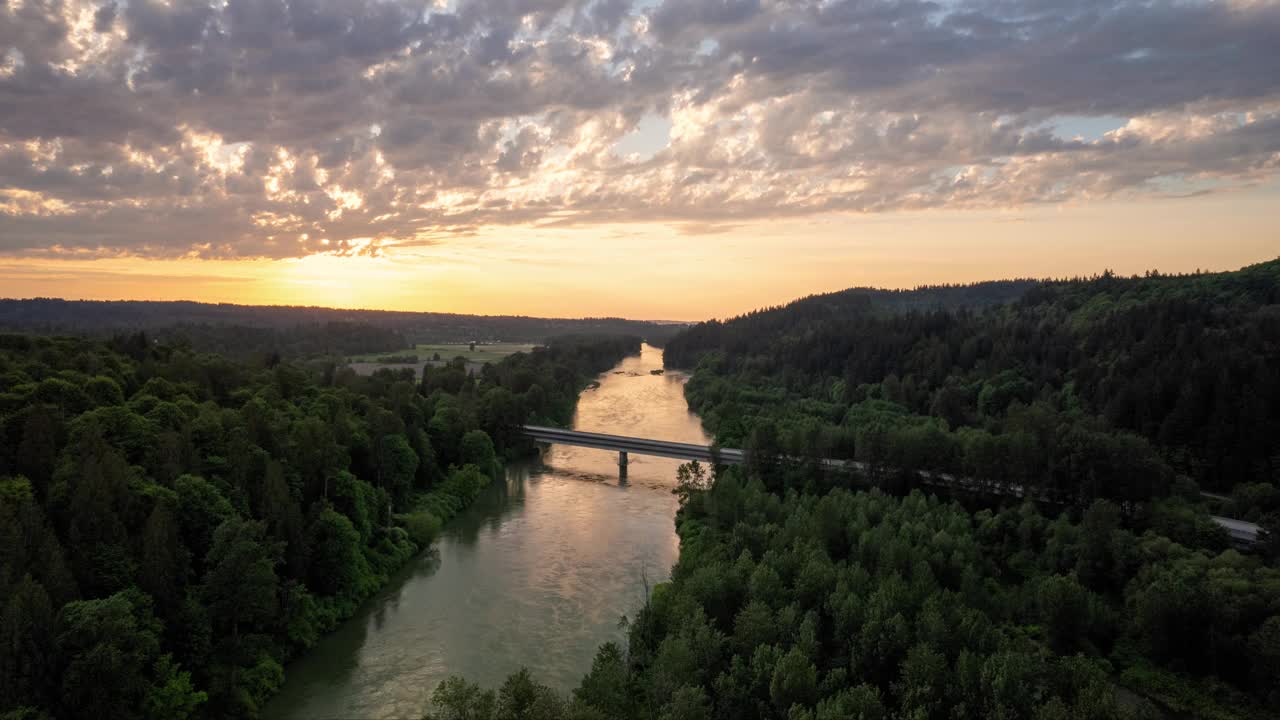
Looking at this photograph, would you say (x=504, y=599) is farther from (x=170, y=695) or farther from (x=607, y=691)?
(x=607, y=691)

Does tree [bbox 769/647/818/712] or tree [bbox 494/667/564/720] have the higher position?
tree [bbox 494/667/564/720]

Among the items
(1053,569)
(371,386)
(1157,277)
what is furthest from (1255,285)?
(371,386)

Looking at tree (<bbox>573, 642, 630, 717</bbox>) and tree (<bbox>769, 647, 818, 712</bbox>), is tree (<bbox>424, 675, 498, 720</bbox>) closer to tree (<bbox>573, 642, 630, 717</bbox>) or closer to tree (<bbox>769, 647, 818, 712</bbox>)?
tree (<bbox>573, 642, 630, 717</bbox>)

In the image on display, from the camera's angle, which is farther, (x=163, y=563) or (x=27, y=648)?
(x=163, y=563)

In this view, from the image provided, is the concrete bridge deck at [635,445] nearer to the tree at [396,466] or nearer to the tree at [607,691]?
the tree at [396,466]

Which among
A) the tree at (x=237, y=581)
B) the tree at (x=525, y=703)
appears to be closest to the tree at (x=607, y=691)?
the tree at (x=525, y=703)

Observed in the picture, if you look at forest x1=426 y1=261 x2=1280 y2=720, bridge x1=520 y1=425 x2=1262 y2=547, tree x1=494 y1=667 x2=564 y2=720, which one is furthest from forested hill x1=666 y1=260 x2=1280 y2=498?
tree x1=494 y1=667 x2=564 y2=720

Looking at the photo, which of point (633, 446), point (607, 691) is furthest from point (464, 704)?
point (633, 446)
